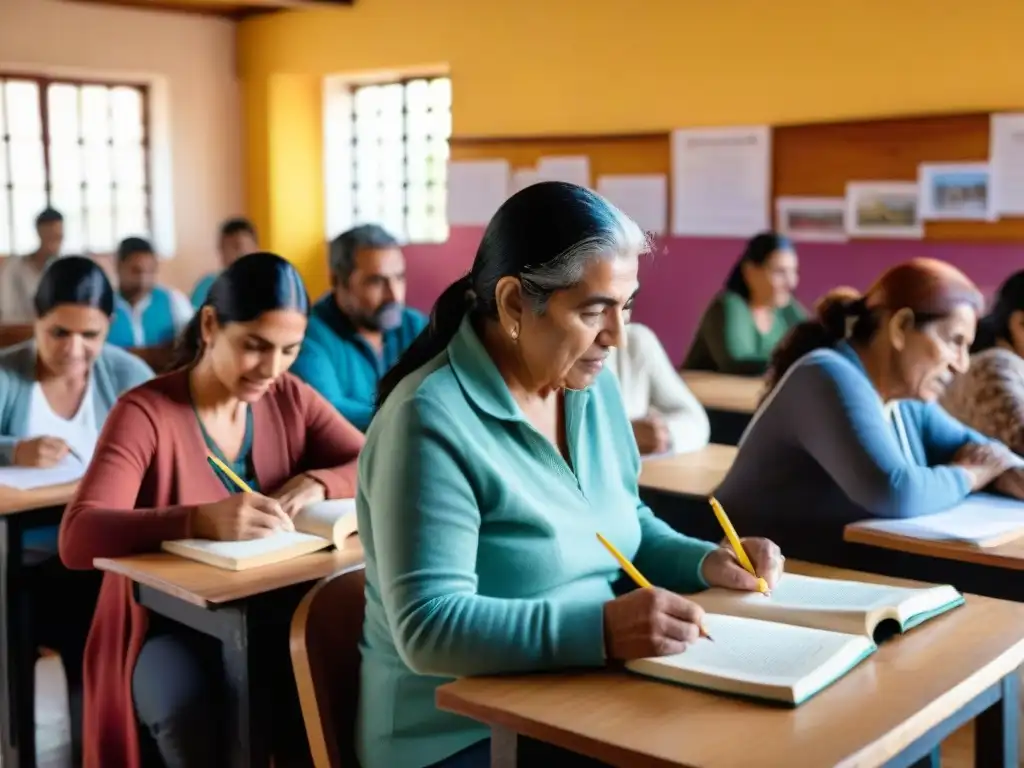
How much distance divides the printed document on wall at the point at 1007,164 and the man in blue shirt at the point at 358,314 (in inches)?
105

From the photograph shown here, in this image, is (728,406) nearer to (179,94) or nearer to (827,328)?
(827,328)

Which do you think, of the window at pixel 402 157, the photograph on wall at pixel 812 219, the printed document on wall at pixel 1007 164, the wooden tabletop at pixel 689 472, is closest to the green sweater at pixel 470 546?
the wooden tabletop at pixel 689 472

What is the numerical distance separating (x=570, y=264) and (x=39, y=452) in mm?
1895

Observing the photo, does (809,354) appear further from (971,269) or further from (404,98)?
(404,98)

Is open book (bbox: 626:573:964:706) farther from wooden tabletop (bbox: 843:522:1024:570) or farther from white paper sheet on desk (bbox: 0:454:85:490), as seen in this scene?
white paper sheet on desk (bbox: 0:454:85:490)

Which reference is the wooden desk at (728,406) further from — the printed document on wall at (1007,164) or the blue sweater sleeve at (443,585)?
the blue sweater sleeve at (443,585)

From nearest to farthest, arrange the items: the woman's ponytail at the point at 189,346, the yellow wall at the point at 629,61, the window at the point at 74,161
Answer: the woman's ponytail at the point at 189,346, the yellow wall at the point at 629,61, the window at the point at 74,161

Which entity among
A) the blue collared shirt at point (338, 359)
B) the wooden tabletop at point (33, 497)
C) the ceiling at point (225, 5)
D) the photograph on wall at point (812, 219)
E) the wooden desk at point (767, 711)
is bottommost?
the wooden tabletop at point (33, 497)

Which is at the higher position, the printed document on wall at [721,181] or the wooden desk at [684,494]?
the printed document on wall at [721,181]

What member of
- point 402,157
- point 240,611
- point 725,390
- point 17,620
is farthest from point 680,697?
point 402,157

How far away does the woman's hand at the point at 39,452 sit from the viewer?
2.97 m

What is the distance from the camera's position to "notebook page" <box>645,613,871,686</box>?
1381 millimetres

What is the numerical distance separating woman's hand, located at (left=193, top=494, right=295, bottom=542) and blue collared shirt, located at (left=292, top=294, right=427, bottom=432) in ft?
4.68

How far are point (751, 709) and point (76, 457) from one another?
7.29 ft
